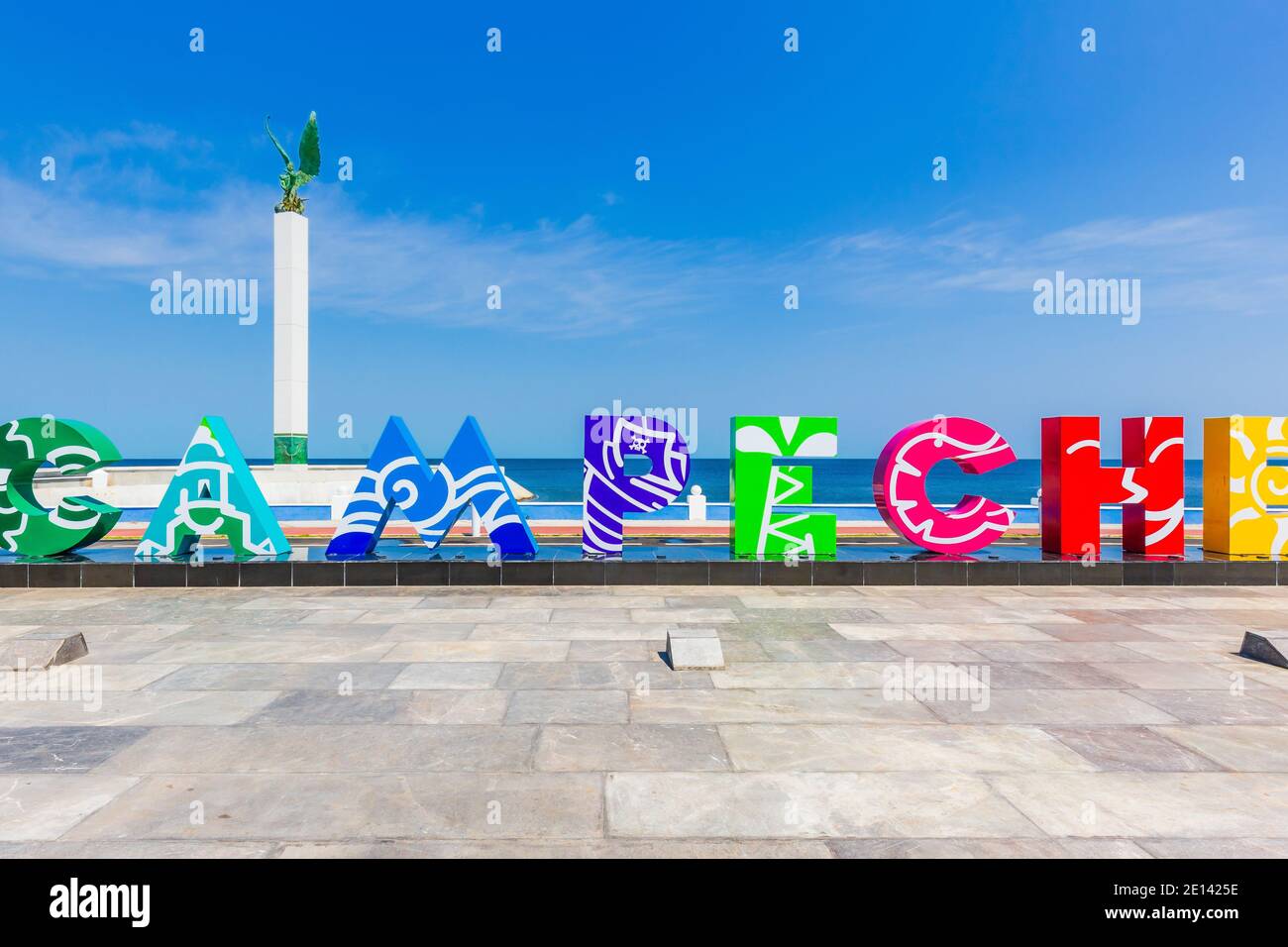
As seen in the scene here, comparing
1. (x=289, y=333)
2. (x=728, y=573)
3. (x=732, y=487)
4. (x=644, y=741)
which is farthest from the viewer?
(x=289, y=333)

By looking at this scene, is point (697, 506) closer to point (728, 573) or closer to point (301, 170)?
point (728, 573)

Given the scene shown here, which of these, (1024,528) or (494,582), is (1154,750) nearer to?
(494,582)

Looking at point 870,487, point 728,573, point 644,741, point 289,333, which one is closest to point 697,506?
point 728,573

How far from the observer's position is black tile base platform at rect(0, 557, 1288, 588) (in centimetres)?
1466

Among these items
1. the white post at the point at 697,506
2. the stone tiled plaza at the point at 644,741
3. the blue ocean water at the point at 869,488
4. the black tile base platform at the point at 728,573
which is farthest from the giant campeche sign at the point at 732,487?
the blue ocean water at the point at 869,488

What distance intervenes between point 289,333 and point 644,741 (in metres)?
39.0

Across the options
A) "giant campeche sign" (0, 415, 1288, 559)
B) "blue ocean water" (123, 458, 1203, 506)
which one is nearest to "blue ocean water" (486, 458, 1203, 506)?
"blue ocean water" (123, 458, 1203, 506)

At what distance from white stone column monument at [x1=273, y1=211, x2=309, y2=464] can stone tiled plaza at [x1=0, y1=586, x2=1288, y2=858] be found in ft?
97.6

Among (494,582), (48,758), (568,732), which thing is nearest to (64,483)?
(494,582)

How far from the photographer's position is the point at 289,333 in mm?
39125

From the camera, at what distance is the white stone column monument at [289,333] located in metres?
39.0

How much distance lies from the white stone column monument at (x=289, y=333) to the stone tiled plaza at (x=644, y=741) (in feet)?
97.6

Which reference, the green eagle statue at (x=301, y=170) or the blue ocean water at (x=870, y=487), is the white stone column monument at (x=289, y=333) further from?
the blue ocean water at (x=870, y=487)

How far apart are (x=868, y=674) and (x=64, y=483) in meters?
38.9
